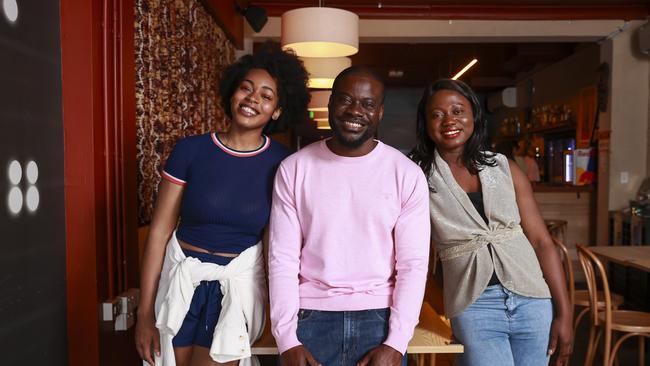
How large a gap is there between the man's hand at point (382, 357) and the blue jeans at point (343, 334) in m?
0.02

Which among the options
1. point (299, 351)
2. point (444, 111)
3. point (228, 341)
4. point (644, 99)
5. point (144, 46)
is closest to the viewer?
point (299, 351)

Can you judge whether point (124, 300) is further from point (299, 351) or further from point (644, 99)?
point (644, 99)

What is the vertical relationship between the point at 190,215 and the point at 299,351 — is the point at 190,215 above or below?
above

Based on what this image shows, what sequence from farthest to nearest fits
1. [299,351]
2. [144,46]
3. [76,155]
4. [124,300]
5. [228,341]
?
1. [144,46]
2. [124,300]
3. [76,155]
4. [228,341]
5. [299,351]

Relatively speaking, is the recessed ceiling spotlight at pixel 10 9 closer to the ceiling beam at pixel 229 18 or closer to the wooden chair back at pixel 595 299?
the ceiling beam at pixel 229 18

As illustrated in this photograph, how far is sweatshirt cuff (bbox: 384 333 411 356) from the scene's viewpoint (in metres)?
1.45

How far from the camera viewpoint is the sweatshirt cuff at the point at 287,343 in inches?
57.0

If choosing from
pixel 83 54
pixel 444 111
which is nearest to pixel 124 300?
pixel 83 54

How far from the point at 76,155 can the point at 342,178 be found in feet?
3.31

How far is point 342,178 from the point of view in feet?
4.95

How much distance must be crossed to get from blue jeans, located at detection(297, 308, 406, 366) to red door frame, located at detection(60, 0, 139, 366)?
0.93m

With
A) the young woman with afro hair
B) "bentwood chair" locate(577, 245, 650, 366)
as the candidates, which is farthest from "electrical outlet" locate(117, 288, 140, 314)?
"bentwood chair" locate(577, 245, 650, 366)

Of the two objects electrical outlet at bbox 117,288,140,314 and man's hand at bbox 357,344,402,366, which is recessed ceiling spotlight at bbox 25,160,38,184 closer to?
electrical outlet at bbox 117,288,140,314

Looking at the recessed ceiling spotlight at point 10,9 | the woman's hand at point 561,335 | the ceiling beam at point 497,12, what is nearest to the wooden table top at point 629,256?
the woman's hand at point 561,335
